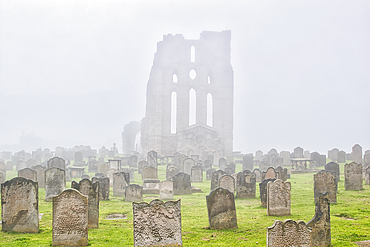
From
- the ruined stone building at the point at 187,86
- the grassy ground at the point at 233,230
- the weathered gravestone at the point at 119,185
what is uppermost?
the ruined stone building at the point at 187,86

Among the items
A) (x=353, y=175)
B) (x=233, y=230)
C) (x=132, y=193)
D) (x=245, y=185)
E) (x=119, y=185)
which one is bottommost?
(x=233, y=230)

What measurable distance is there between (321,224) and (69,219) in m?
4.33

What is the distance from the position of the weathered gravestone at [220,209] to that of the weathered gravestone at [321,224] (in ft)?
6.37

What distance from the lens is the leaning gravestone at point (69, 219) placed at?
5.54 meters

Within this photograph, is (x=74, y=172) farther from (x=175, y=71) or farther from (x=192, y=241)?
(x=175, y=71)

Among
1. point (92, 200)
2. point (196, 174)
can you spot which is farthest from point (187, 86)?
point (92, 200)

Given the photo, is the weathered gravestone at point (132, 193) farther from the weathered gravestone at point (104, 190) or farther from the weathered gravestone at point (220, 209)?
the weathered gravestone at point (220, 209)

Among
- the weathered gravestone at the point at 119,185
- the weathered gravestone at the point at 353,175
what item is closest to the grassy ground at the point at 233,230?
the weathered gravestone at the point at 353,175

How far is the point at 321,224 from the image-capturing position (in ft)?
17.8

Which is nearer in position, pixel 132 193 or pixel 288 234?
pixel 288 234

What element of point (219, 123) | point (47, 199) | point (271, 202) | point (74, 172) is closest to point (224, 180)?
point (271, 202)

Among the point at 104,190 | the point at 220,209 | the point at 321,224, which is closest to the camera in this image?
the point at 321,224

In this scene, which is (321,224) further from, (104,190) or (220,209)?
(104,190)

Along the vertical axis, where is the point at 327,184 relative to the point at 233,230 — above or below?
above
